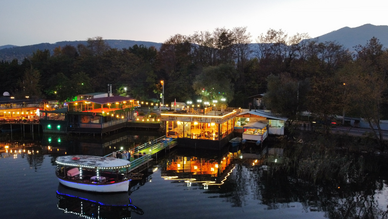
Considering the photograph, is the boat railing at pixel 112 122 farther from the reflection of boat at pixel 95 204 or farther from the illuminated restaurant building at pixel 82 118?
the reflection of boat at pixel 95 204

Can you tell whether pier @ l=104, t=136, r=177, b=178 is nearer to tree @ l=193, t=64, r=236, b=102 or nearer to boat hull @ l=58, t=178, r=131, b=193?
boat hull @ l=58, t=178, r=131, b=193

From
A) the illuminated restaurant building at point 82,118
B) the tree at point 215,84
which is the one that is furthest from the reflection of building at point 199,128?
the tree at point 215,84

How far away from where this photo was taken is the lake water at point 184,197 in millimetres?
17500

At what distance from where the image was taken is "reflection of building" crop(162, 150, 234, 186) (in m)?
23.7

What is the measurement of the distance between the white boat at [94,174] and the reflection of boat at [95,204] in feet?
1.45

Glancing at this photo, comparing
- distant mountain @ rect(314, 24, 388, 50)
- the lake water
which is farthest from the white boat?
distant mountain @ rect(314, 24, 388, 50)

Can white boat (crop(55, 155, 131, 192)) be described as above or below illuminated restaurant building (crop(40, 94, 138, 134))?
below

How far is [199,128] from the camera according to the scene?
3641cm

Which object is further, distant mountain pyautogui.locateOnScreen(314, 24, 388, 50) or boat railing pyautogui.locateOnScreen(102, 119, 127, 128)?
distant mountain pyautogui.locateOnScreen(314, 24, 388, 50)

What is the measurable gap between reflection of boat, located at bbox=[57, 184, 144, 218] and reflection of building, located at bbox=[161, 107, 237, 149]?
14.6 meters

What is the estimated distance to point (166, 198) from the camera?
19.4 m

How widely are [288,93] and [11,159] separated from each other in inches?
1452

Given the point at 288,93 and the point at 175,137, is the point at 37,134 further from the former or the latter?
the point at 288,93

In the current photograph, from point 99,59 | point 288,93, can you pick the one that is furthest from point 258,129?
point 99,59
